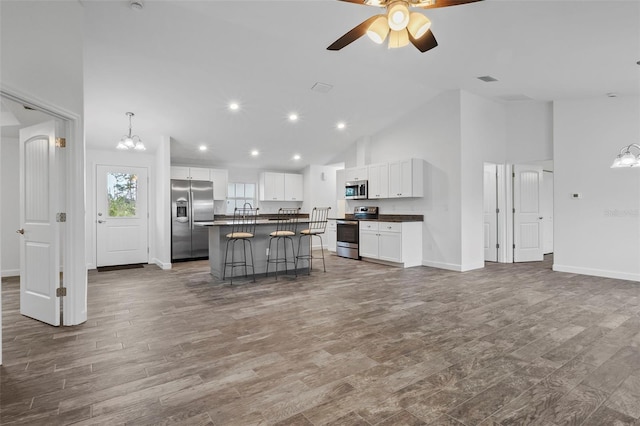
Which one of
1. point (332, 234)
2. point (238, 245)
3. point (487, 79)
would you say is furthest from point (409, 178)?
point (238, 245)

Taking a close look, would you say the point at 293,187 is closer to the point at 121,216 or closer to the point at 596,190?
the point at 121,216

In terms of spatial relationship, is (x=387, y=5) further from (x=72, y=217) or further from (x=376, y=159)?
(x=376, y=159)

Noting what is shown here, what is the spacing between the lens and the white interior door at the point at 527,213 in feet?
23.0

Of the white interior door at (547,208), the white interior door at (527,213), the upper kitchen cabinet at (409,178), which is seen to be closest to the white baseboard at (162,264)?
the upper kitchen cabinet at (409,178)

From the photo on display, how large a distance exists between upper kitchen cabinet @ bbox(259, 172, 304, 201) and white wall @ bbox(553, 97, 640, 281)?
6.24 m

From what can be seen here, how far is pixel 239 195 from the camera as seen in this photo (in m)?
9.20

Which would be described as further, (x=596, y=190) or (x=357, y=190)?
(x=357, y=190)

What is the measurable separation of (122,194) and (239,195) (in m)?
2.96

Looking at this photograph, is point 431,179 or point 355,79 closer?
point 355,79

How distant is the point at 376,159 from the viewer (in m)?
7.75

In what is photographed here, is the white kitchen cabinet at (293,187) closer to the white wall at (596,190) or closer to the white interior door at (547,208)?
the white wall at (596,190)

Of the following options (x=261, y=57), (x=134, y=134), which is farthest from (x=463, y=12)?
(x=134, y=134)

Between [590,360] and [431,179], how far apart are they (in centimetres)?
438

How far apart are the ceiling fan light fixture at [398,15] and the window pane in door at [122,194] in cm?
648
